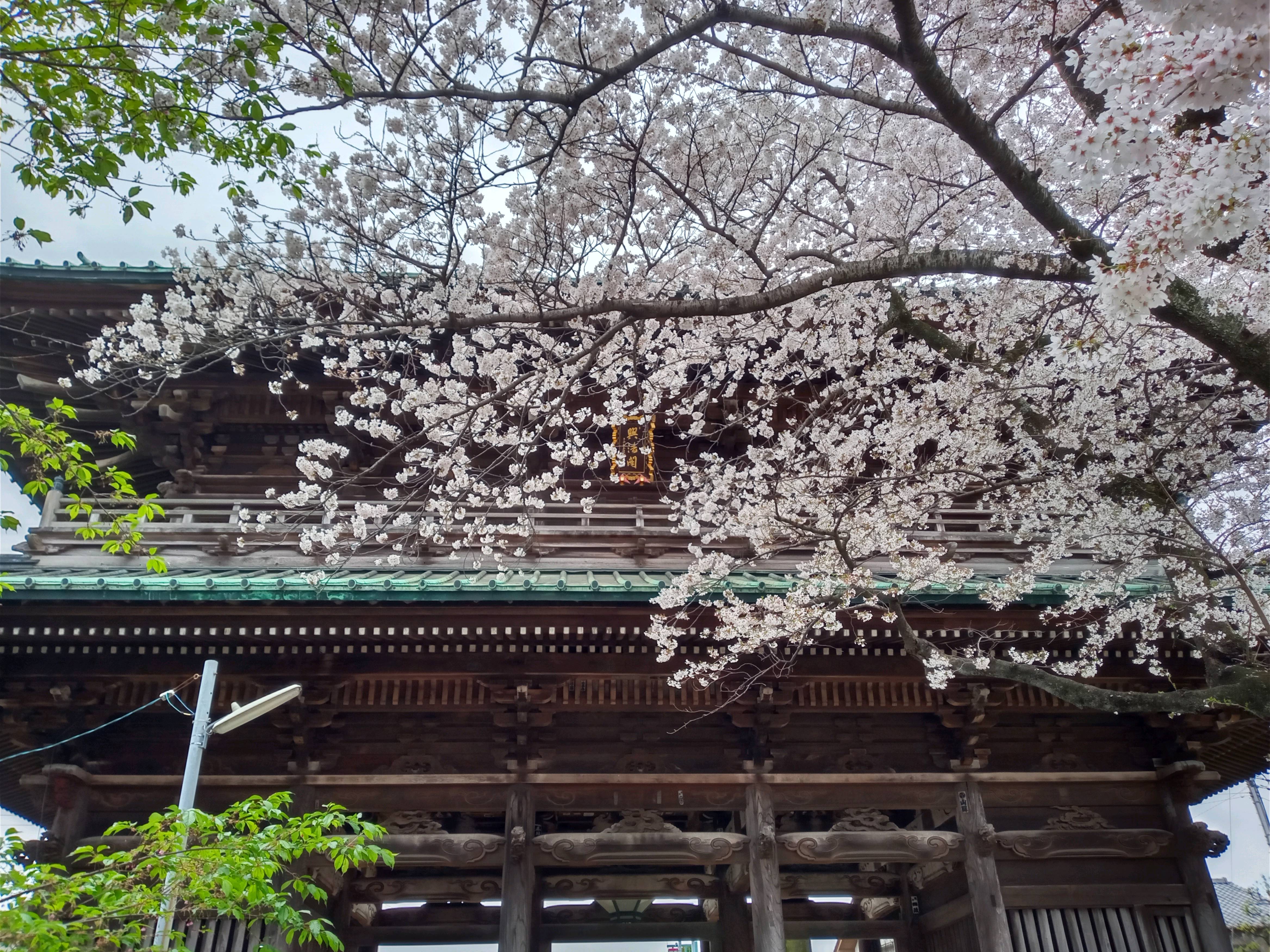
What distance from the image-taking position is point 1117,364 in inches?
278

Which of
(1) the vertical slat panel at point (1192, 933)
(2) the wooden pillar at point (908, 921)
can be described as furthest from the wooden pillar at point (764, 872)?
(1) the vertical slat panel at point (1192, 933)

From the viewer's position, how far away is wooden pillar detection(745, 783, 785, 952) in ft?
23.0

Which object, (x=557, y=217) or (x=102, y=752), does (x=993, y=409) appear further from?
(x=102, y=752)

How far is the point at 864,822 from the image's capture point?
7863mm

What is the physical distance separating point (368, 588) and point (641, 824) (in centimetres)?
328

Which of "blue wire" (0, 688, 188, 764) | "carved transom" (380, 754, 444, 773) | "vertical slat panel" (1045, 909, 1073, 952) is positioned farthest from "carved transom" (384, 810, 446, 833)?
"vertical slat panel" (1045, 909, 1073, 952)

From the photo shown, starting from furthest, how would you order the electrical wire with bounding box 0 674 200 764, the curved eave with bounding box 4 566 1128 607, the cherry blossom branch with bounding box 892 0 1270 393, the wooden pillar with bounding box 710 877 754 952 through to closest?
the wooden pillar with bounding box 710 877 754 952 → the electrical wire with bounding box 0 674 200 764 → the curved eave with bounding box 4 566 1128 607 → the cherry blossom branch with bounding box 892 0 1270 393

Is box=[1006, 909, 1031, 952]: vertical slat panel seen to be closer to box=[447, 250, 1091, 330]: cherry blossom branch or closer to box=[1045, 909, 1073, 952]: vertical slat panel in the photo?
box=[1045, 909, 1073, 952]: vertical slat panel

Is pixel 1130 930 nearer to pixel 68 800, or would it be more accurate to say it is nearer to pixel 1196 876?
pixel 1196 876

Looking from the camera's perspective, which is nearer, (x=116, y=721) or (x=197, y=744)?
(x=197, y=744)

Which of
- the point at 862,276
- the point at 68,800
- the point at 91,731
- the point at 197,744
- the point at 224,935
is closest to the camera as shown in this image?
the point at 862,276

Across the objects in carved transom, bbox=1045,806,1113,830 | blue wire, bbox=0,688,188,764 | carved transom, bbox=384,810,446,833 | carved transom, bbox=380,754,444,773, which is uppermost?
blue wire, bbox=0,688,188,764

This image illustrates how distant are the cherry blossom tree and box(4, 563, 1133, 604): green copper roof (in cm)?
23

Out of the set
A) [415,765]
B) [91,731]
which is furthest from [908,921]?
[91,731]
